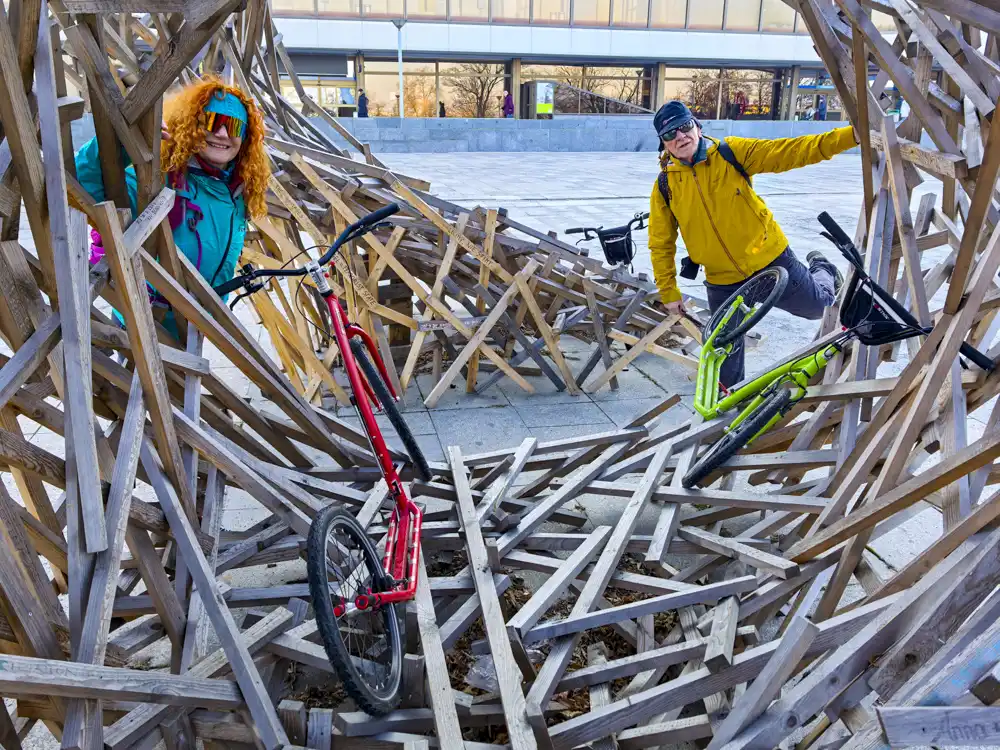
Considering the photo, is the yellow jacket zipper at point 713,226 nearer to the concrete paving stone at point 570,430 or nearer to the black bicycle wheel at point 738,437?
the black bicycle wheel at point 738,437

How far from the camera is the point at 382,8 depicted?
31.5m

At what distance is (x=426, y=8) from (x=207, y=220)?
3158 cm

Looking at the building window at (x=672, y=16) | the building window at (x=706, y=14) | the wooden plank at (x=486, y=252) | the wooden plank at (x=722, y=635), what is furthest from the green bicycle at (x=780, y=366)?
the building window at (x=706, y=14)

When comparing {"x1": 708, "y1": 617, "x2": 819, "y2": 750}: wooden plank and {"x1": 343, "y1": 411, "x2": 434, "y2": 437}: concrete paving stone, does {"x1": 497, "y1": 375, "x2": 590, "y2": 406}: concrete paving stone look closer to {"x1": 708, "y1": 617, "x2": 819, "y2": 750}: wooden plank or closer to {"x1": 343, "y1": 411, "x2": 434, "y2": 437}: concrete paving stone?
{"x1": 343, "y1": 411, "x2": 434, "y2": 437}: concrete paving stone

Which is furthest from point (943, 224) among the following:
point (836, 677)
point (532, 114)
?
point (532, 114)

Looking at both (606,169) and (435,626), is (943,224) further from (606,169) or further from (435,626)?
(606,169)

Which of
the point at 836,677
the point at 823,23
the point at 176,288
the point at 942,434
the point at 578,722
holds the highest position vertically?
the point at 823,23

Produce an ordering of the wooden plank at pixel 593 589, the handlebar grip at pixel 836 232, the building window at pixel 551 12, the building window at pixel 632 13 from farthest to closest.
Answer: the building window at pixel 632 13, the building window at pixel 551 12, the handlebar grip at pixel 836 232, the wooden plank at pixel 593 589

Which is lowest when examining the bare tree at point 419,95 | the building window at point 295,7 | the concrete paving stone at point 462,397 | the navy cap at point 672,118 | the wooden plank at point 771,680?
the concrete paving stone at point 462,397

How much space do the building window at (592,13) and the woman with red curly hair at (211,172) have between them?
32421 mm

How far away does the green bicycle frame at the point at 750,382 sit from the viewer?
402 cm

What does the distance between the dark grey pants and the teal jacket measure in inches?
115

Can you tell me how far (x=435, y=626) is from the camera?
10.00 ft

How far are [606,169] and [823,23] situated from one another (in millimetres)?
17286
